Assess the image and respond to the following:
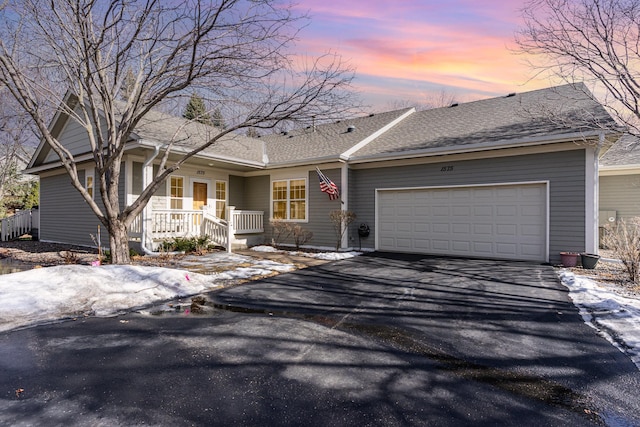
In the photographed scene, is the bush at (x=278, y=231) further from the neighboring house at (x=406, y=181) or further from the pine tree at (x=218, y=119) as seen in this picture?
the pine tree at (x=218, y=119)

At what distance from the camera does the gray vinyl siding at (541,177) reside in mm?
8117

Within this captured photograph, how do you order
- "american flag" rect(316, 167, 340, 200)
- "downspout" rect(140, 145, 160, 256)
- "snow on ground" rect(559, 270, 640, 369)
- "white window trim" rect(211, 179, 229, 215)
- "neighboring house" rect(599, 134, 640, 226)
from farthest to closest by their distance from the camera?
1. "white window trim" rect(211, 179, 229, 215)
2. "neighboring house" rect(599, 134, 640, 226)
3. "american flag" rect(316, 167, 340, 200)
4. "downspout" rect(140, 145, 160, 256)
5. "snow on ground" rect(559, 270, 640, 369)

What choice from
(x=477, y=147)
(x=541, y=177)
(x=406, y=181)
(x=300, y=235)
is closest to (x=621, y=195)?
(x=541, y=177)

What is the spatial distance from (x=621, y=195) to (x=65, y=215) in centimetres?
2177

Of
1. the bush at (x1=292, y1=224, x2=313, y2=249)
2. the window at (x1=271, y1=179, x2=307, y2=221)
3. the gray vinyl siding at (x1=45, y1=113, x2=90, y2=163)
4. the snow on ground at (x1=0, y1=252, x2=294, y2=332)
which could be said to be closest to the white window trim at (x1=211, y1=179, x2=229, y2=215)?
the window at (x1=271, y1=179, x2=307, y2=221)

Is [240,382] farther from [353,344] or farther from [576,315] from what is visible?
[576,315]

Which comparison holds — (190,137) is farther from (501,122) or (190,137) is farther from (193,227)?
(501,122)

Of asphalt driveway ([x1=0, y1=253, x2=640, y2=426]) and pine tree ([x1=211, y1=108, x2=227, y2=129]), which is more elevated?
pine tree ([x1=211, y1=108, x2=227, y2=129])

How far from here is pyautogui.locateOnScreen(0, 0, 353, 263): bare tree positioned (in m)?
6.59

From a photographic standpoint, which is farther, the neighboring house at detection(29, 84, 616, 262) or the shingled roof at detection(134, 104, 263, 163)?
the shingled roof at detection(134, 104, 263, 163)

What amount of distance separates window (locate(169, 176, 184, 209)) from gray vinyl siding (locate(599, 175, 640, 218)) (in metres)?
16.1

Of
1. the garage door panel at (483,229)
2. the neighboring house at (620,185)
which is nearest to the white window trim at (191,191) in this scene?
the garage door panel at (483,229)

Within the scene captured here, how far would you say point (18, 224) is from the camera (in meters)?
15.5

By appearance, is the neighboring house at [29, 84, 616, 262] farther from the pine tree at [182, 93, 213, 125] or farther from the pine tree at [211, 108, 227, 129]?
the pine tree at [211, 108, 227, 129]
